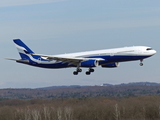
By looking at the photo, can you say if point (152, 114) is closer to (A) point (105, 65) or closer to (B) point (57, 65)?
(A) point (105, 65)

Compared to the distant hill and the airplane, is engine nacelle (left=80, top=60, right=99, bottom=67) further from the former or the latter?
the distant hill

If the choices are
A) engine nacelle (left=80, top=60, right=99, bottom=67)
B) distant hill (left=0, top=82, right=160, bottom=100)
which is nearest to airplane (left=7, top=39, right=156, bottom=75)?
engine nacelle (left=80, top=60, right=99, bottom=67)

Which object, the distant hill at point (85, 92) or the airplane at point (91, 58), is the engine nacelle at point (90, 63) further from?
the distant hill at point (85, 92)

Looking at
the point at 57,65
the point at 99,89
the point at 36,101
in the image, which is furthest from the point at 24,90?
the point at 57,65

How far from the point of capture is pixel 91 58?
69812 mm

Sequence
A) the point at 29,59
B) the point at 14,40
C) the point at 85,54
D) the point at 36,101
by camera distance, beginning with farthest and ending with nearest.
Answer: the point at 36,101
the point at 14,40
the point at 29,59
the point at 85,54

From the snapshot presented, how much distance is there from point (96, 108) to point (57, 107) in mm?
9275

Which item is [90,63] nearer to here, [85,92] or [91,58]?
[91,58]

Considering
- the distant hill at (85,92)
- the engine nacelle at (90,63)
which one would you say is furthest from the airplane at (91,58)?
the distant hill at (85,92)

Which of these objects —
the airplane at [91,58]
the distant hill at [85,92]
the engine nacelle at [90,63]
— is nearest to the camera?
the airplane at [91,58]

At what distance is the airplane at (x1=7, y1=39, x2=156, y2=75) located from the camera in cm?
6631

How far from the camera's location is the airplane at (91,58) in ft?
218

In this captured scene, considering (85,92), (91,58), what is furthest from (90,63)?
(85,92)

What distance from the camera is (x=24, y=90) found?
6319 inches
